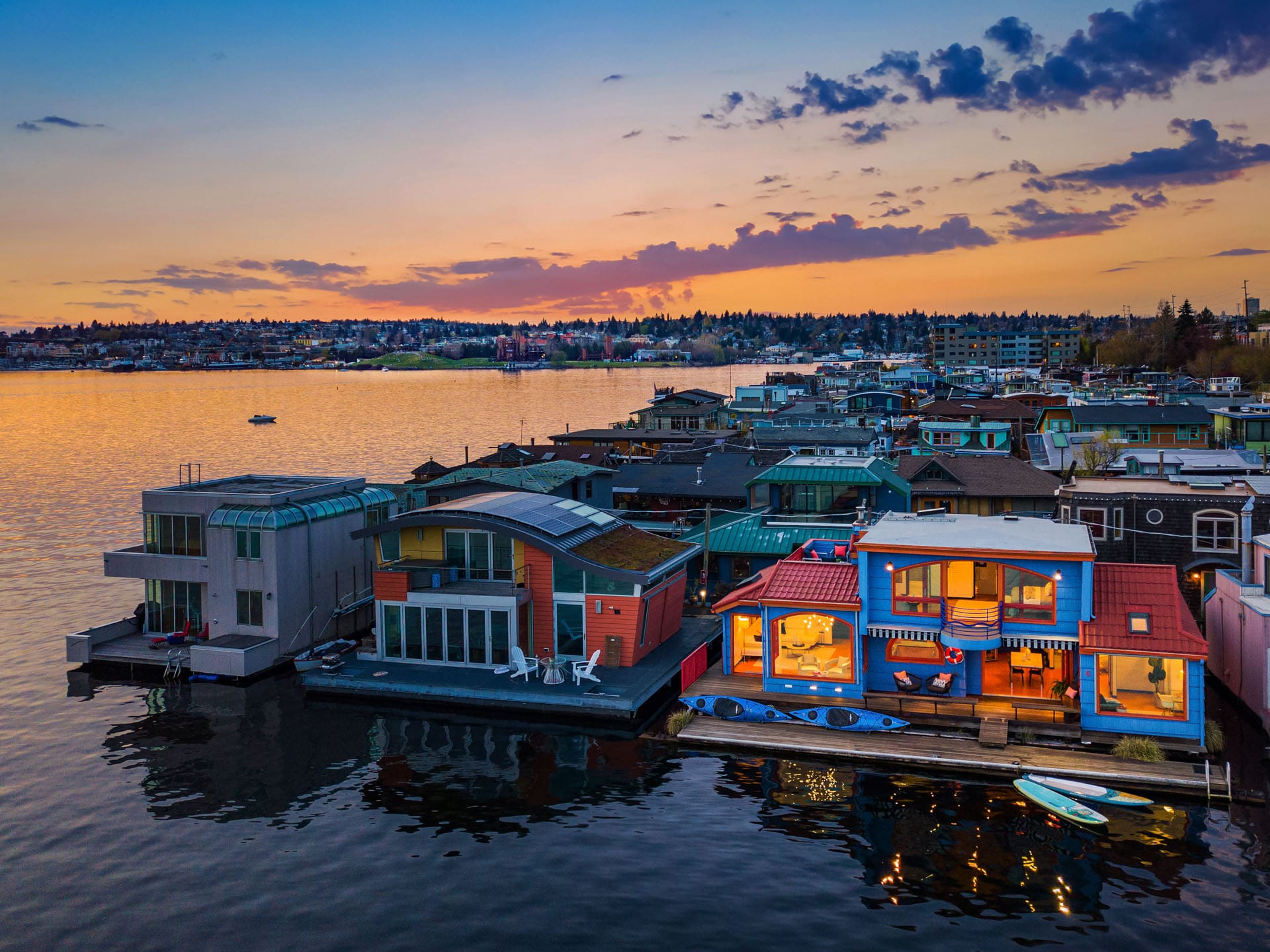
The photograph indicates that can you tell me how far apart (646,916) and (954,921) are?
6.45 metres

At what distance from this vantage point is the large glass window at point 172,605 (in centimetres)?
3778

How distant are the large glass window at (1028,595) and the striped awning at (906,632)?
230cm

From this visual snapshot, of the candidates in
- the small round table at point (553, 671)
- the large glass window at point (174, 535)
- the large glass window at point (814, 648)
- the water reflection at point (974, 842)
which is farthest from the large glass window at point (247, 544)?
the water reflection at point (974, 842)

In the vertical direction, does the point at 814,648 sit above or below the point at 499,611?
below

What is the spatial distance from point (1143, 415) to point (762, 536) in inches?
1983

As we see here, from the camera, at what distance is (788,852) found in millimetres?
22719

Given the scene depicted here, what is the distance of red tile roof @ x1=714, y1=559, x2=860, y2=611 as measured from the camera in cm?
2981

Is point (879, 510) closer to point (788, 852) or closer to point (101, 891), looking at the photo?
point (788, 852)

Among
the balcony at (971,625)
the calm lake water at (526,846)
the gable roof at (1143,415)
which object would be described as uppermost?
the gable roof at (1143,415)

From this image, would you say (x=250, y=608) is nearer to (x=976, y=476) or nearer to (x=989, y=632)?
(x=989, y=632)

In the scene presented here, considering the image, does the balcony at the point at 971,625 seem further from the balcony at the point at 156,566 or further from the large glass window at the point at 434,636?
the balcony at the point at 156,566

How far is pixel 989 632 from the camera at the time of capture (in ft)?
90.8

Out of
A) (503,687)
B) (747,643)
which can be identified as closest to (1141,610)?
(747,643)

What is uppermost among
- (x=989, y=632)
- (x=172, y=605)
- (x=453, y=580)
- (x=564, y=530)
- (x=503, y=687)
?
(x=564, y=530)
